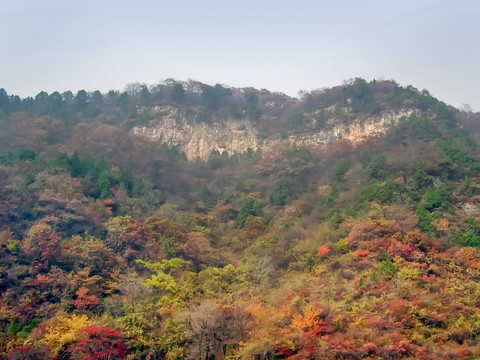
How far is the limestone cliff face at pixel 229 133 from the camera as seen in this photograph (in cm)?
4547

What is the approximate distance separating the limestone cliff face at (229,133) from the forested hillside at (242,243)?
130cm

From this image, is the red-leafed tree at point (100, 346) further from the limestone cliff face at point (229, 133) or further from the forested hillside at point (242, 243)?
the limestone cliff face at point (229, 133)

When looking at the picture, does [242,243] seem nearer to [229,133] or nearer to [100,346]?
[100,346]

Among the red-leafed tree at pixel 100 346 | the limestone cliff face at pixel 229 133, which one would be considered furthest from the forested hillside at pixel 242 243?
the limestone cliff face at pixel 229 133

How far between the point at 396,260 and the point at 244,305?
7758mm

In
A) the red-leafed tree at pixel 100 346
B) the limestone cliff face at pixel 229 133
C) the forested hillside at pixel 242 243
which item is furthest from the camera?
the limestone cliff face at pixel 229 133

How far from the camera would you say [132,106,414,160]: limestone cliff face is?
149ft

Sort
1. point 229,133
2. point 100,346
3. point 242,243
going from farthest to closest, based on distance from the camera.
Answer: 1. point 229,133
2. point 242,243
3. point 100,346

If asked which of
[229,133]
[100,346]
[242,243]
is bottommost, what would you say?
[100,346]

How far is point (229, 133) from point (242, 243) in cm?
2355

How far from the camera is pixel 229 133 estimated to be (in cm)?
5106

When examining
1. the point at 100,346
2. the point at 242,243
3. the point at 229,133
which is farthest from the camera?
the point at 229,133

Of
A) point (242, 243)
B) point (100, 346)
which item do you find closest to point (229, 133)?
point (242, 243)

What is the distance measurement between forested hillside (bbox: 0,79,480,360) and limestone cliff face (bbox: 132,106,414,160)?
4.28 feet
